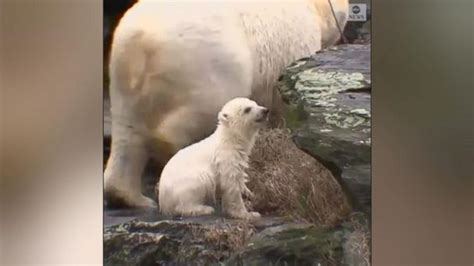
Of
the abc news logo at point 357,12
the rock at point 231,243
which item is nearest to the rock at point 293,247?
the rock at point 231,243

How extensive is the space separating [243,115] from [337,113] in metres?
0.35

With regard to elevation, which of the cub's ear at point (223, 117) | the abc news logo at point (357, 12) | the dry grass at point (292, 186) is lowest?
the dry grass at point (292, 186)

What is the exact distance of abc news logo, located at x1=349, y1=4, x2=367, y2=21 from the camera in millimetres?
1937

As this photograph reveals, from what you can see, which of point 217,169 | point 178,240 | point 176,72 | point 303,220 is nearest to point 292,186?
point 303,220

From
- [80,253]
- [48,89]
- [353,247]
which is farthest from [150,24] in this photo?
[353,247]

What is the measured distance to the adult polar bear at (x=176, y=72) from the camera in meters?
1.93

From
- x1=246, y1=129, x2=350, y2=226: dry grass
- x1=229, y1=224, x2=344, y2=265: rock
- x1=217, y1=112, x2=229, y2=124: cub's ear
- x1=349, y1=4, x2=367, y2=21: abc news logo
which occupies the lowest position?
x1=229, y1=224, x2=344, y2=265: rock

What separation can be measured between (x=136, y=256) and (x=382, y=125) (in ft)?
3.38

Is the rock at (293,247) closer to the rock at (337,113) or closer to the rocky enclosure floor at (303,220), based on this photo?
the rocky enclosure floor at (303,220)

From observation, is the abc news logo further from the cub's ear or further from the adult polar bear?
the cub's ear

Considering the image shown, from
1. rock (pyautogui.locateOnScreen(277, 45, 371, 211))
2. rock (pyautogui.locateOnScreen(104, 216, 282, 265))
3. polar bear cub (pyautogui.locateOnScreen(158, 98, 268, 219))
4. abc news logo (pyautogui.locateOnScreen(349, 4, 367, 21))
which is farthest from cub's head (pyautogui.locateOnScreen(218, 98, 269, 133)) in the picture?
abc news logo (pyautogui.locateOnScreen(349, 4, 367, 21))

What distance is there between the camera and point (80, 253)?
6.35 feet

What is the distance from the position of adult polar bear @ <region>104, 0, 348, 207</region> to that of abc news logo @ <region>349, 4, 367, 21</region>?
0.08 ft

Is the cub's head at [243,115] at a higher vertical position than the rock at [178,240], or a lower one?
higher
